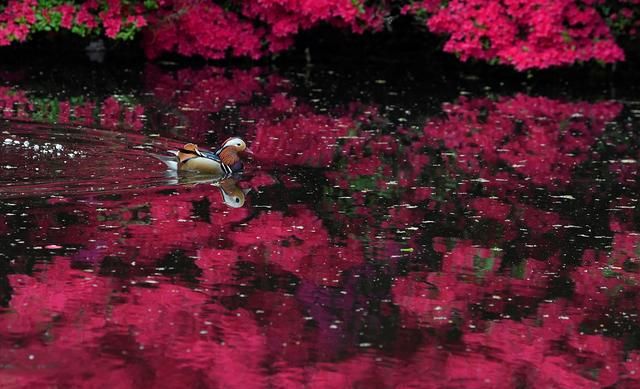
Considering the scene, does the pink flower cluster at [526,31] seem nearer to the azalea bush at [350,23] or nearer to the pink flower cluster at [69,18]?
the azalea bush at [350,23]

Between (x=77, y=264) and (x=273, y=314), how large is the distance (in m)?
1.42

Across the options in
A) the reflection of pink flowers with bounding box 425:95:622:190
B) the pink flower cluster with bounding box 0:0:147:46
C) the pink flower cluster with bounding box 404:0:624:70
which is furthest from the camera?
the pink flower cluster with bounding box 0:0:147:46

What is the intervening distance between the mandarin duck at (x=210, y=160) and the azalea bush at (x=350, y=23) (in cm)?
708

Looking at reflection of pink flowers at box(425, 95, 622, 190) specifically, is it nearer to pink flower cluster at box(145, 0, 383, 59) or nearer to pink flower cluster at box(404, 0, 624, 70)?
pink flower cluster at box(404, 0, 624, 70)

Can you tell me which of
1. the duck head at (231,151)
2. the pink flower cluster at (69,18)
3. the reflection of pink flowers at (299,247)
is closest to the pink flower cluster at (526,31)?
the pink flower cluster at (69,18)

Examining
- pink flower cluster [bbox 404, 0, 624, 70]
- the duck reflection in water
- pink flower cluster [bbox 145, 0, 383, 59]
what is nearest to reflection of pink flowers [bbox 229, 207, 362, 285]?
the duck reflection in water

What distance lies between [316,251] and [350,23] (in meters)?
10.6

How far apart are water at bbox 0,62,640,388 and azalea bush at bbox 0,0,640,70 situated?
3.07 meters

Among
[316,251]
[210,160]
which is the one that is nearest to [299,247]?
[316,251]

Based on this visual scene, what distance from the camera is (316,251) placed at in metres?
8.27

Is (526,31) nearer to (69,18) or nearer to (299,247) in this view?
(69,18)

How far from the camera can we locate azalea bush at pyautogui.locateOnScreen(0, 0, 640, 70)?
17.0 m

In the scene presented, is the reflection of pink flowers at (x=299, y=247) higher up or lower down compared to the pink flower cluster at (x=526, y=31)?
lower down

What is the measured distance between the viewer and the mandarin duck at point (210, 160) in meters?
10.2
